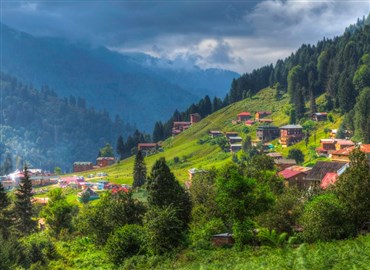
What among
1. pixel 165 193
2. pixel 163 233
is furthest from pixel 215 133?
pixel 163 233

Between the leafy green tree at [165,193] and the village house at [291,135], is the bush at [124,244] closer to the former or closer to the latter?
the leafy green tree at [165,193]

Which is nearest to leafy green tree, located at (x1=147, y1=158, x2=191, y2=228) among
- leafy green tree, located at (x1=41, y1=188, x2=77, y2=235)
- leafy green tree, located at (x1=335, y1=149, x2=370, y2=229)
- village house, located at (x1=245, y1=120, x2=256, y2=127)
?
leafy green tree, located at (x1=335, y1=149, x2=370, y2=229)

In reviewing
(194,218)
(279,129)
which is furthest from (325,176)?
(279,129)

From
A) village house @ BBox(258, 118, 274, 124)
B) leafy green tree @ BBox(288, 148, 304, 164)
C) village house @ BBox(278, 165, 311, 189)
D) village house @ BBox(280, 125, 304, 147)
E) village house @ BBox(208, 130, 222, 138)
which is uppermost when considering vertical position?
village house @ BBox(258, 118, 274, 124)

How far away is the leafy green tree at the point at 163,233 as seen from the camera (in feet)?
156

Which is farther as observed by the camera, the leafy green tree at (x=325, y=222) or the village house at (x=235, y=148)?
the village house at (x=235, y=148)

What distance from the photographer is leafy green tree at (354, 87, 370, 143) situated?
12150 cm

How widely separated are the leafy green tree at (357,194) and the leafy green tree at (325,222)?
1.13 meters

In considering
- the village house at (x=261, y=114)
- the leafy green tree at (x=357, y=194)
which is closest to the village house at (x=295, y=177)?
the leafy green tree at (x=357, y=194)

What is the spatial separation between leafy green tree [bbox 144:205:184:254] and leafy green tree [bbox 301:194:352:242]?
12851 mm

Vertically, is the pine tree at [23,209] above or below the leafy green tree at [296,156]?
below

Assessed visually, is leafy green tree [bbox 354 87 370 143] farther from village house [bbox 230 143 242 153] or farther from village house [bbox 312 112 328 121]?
village house [bbox 230 143 242 153]

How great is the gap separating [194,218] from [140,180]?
7072 cm

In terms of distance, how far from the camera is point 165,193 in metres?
55.0
